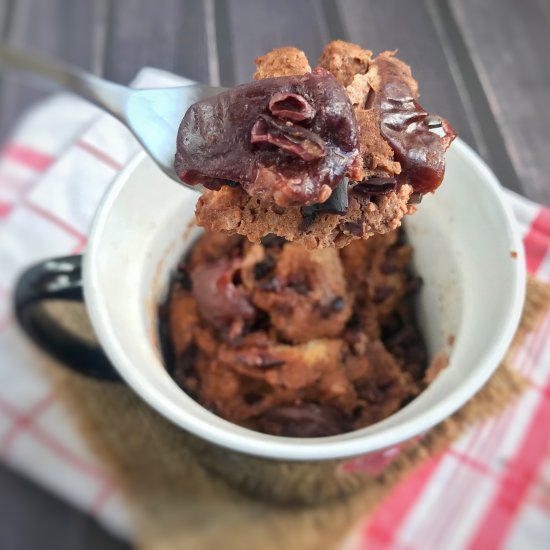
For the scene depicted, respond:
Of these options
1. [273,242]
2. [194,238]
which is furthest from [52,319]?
[273,242]

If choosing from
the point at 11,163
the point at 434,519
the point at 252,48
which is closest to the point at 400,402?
the point at 434,519

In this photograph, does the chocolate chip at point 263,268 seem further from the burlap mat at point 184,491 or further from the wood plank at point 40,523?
the wood plank at point 40,523

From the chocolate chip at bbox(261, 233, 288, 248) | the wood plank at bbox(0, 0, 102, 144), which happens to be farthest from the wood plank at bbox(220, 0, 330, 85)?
the chocolate chip at bbox(261, 233, 288, 248)

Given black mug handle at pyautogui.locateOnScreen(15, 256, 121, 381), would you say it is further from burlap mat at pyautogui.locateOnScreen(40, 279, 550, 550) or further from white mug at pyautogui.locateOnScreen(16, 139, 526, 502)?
burlap mat at pyautogui.locateOnScreen(40, 279, 550, 550)

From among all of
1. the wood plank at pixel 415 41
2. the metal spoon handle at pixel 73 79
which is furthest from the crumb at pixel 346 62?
the wood plank at pixel 415 41

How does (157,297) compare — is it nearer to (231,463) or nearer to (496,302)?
(231,463)

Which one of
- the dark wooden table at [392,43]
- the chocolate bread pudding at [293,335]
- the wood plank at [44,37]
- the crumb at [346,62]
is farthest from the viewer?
the dark wooden table at [392,43]

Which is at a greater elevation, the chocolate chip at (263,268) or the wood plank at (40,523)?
the chocolate chip at (263,268)
